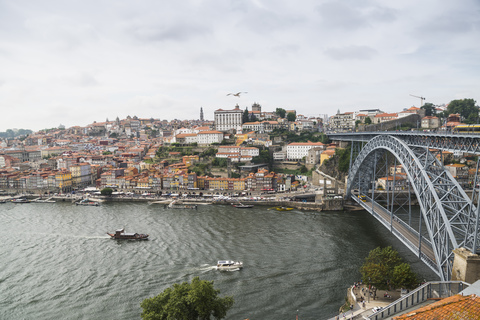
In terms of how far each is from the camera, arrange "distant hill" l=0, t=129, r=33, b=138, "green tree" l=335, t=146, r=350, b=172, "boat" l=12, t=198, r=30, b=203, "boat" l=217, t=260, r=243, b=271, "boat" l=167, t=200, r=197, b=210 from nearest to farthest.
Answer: "boat" l=217, t=260, r=243, b=271
"boat" l=167, t=200, r=197, b=210
"green tree" l=335, t=146, r=350, b=172
"boat" l=12, t=198, r=30, b=203
"distant hill" l=0, t=129, r=33, b=138

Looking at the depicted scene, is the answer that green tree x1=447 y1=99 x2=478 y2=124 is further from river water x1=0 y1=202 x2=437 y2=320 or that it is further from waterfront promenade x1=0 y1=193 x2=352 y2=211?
river water x1=0 y1=202 x2=437 y2=320

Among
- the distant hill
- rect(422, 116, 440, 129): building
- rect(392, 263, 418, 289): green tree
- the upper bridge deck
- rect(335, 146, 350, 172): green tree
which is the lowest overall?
rect(392, 263, 418, 289): green tree

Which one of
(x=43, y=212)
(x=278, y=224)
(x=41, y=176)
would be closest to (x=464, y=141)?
(x=278, y=224)

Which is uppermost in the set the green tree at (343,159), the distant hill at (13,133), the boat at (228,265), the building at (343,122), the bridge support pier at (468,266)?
the distant hill at (13,133)

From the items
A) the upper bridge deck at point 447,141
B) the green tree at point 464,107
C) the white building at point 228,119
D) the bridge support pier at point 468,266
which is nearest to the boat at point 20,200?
the white building at point 228,119

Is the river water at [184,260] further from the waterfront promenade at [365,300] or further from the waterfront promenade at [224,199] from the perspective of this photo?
the waterfront promenade at [224,199]

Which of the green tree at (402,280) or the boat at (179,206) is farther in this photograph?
the boat at (179,206)

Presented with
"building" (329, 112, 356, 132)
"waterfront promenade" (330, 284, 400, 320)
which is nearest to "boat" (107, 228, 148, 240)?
"waterfront promenade" (330, 284, 400, 320)
